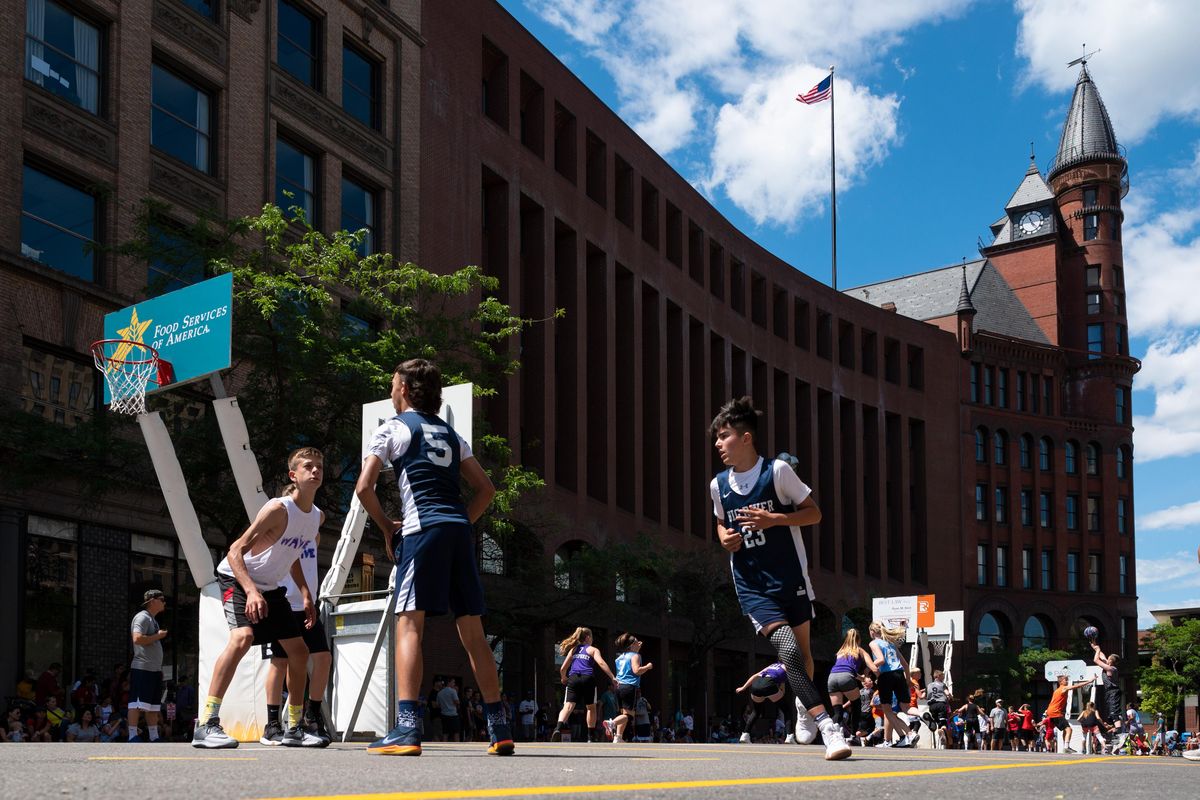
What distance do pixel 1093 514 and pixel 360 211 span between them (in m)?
58.8

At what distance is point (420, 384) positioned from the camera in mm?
7520

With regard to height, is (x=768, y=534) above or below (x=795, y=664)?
above

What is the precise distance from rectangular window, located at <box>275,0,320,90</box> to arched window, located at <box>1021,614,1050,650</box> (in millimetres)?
56480

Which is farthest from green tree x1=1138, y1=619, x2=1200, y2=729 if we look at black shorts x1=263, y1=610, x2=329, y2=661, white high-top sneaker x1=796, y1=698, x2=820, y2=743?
black shorts x1=263, y1=610, x2=329, y2=661

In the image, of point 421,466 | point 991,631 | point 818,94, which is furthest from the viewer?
point 991,631

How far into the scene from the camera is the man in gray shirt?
15.6 metres

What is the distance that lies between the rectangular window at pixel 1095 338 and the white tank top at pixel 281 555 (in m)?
82.7

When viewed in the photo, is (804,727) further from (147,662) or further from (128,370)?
(128,370)

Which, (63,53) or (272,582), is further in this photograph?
(63,53)

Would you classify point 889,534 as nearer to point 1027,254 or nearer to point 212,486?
point 1027,254

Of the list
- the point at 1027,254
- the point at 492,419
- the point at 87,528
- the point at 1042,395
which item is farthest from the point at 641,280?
the point at 1027,254

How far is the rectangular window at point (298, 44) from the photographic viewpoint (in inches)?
1313

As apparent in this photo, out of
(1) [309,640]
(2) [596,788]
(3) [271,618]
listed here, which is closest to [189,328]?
(1) [309,640]

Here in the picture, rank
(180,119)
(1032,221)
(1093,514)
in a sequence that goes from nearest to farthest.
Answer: (180,119) < (1093,514) < (1032,221)
